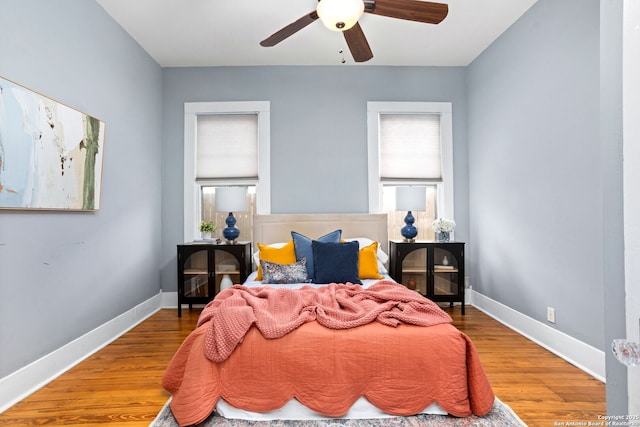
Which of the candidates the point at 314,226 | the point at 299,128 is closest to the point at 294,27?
the point at 299,128

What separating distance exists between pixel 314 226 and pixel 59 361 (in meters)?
2.65

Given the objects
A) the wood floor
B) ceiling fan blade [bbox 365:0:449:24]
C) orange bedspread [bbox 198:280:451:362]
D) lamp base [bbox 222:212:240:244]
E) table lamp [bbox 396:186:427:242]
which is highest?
ceiling fan blade [bbox 365:0:449:24]

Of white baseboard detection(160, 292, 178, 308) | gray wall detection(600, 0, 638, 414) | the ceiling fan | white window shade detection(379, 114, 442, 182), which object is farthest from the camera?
white window shade detection(379, 114, 442, 182)

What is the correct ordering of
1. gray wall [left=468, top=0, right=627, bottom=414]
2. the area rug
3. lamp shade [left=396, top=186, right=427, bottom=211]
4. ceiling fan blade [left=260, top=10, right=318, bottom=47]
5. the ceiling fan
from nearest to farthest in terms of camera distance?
the area rug → the ceiling fan → ceiling fan blade [left=260, top=10, right=318, bottom=47] → gray wall [left=468, top=0, right=627, bottom=414] → lamp shade [left=396, top=186, right=427, bottom=211]

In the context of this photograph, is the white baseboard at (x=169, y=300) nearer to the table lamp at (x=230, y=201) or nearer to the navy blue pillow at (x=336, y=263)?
the table lamp at (x=230, y=201)

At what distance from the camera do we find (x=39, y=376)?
2.33m

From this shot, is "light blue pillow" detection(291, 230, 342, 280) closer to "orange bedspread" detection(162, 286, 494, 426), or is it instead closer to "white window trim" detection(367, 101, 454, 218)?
"white window trim" detection(367, 101, 454, 218)

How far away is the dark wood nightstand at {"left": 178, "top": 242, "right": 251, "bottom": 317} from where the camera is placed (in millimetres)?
3863

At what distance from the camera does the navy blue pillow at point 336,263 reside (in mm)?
3156

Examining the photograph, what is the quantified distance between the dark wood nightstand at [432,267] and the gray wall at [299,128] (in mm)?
801

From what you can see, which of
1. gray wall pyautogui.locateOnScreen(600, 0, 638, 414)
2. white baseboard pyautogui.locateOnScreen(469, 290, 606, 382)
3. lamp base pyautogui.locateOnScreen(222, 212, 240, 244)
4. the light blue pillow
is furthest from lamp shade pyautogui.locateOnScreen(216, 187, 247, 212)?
gray wall pyautogui.locateOnScreen(600, 0, 638, 414)

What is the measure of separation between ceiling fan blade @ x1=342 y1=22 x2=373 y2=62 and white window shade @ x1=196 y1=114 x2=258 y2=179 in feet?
6.25

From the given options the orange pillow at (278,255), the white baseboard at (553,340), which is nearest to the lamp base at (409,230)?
the white baseboard at (553,340)

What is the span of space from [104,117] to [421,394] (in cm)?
339
